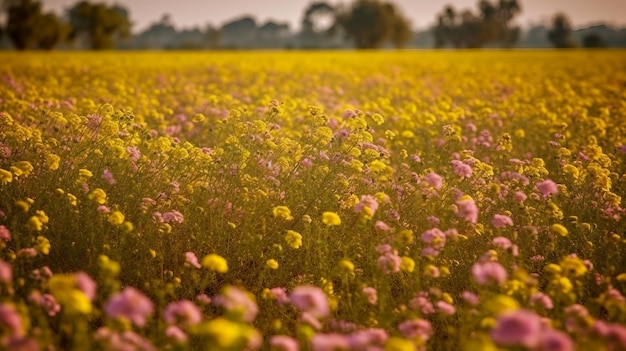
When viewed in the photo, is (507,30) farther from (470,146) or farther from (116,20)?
(470,146)

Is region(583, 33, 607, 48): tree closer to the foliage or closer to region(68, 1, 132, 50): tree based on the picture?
the foliage

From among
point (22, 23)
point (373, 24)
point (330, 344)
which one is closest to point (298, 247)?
point (330, 344)

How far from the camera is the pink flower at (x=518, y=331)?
6.27ft

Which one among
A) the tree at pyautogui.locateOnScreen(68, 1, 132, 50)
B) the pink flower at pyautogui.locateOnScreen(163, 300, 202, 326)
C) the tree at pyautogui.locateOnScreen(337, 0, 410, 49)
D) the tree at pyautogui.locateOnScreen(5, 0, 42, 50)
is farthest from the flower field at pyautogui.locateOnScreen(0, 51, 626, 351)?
the tree at pyautogui.locateOnScreen(337, 0, 410, 49)

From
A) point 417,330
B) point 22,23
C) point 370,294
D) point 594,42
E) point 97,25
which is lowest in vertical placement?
point 370,294

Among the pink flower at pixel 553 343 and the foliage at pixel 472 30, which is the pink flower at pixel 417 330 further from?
the foliage at pixel 472 30

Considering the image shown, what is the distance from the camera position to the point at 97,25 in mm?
63625

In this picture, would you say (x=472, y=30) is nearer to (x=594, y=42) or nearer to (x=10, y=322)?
(x=594, y=42)

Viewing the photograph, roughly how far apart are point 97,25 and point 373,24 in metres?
36.2

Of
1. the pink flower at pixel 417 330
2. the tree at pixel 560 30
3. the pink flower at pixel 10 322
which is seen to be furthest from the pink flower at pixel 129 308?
the tree at pixel 560 30

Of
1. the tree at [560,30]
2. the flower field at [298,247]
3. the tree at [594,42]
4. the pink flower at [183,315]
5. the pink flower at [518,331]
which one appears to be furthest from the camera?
the tree at [560,30]

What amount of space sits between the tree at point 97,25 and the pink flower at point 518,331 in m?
69.2

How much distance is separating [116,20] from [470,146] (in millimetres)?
67303

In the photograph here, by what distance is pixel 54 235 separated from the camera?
4090mm
